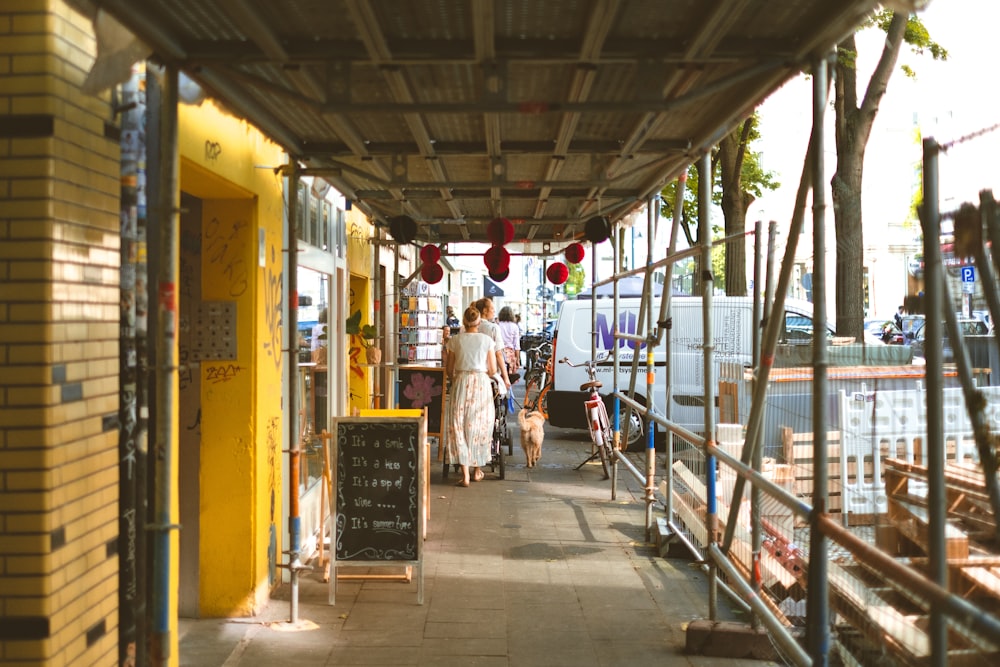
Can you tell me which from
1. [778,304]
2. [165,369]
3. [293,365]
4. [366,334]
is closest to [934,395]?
[778,304]

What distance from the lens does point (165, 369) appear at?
151 inches

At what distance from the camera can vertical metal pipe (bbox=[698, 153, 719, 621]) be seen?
589 centimetres

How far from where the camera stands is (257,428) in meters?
6.01

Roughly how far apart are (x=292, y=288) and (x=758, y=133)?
19117 mm

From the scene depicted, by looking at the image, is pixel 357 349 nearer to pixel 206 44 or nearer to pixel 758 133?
pixel 206 44

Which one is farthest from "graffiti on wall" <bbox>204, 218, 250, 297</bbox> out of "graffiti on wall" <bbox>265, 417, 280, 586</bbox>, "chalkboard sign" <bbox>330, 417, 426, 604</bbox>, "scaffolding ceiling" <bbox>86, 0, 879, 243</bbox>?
"chalkboard sign" <bbox>330, 417, 426, 604</bbox>

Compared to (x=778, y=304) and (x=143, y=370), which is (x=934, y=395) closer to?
(x=778, y=304)

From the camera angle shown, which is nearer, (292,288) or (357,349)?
(292,288)

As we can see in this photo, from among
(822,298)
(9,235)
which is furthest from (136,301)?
(822,298)

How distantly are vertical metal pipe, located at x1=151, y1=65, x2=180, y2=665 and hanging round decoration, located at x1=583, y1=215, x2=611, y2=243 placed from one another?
5758mm

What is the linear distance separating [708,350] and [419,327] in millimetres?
9928

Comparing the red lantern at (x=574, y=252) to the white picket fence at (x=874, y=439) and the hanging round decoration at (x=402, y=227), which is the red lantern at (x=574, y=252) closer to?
the hanging round decoration at (x=402, y=227)

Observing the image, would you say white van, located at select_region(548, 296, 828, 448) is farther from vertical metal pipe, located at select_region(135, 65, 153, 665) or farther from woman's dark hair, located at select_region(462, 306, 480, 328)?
vertical metal pipe, located at select_region(135, 65, 153, 665)

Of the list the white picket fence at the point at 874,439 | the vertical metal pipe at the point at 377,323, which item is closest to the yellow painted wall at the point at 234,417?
the white picket fence at the point at 874,439
